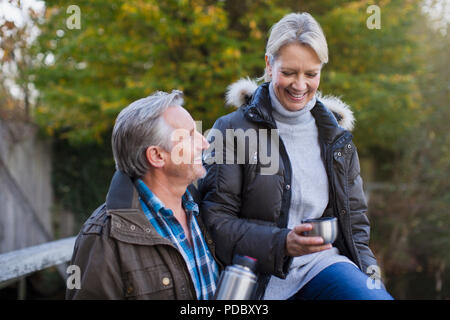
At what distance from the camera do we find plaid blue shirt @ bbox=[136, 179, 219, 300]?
1.75 meters

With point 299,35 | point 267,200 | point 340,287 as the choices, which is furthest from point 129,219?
point 299,35

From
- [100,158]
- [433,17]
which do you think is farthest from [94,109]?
[433,17]

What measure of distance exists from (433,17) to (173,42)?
17.0ft

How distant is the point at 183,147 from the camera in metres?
1.83

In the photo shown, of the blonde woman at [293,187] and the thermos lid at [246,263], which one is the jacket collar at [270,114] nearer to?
the blonde woman at [293,187]

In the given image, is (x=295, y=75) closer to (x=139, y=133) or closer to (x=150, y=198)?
(x=139, y=133)

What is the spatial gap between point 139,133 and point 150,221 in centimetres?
39

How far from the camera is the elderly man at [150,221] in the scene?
155 cm

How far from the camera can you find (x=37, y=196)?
674 cm

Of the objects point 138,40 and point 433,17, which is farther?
point 433,17

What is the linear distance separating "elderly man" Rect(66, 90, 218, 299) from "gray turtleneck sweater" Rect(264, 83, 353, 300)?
0.41m

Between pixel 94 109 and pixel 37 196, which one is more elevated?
pixel 94 109
